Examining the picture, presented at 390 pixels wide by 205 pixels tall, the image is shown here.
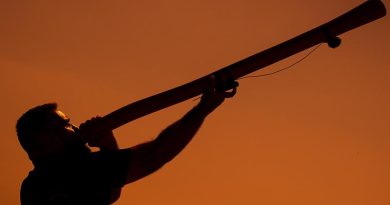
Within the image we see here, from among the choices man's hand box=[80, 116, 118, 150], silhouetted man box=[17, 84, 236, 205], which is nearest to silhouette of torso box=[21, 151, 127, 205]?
silhouetted man box=[17, 84, 236, 205]

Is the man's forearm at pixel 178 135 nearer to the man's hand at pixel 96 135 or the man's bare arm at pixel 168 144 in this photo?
the man's bare arm at pixel 168 144

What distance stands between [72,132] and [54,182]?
17 cm

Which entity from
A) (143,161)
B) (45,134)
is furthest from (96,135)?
(143,161)

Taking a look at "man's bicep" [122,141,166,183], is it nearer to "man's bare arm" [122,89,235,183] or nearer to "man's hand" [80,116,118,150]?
"man's bare arm" [122,89,235,183]

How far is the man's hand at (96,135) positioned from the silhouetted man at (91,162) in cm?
9

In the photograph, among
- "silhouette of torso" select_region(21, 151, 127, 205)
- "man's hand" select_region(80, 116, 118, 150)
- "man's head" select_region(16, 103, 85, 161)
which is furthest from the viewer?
"man's hand" select_region(80, 116, 118, 150)

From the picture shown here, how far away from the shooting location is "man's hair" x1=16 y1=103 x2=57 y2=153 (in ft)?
3.49

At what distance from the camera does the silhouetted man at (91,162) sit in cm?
96

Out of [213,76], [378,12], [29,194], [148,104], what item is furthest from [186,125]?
[378,12]

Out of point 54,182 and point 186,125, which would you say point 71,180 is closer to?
point 54,182

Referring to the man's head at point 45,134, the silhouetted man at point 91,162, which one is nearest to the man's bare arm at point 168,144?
the silhouetted man at point 91,162

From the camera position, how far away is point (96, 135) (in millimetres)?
1205

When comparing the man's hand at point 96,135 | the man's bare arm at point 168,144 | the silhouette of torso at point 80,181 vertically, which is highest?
the man's hand at point 96,135

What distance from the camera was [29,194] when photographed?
1.01 m
